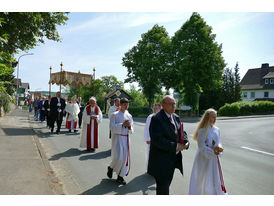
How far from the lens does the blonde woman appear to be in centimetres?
402

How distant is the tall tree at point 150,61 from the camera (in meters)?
40.1

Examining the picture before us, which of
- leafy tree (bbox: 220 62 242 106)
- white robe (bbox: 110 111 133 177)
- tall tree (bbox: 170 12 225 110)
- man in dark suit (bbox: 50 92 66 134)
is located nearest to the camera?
white robe (bbox: 110 111 133 177)

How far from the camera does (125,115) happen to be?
561cm

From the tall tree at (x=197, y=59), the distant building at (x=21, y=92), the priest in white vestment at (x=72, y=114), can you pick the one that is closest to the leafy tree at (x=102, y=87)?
the distant building at (x=21, y=92)

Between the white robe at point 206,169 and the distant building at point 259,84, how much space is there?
196 ft

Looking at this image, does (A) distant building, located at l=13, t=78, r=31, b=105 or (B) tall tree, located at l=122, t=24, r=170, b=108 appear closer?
(B) tall tree, located at l=122, t=24, r=170, b=108

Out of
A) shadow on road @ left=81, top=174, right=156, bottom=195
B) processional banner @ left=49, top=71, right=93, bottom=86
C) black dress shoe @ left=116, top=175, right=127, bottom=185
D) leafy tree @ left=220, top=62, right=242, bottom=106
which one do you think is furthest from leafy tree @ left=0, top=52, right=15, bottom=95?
leafy tree @ left=220, top=62, right=242, bottom=106

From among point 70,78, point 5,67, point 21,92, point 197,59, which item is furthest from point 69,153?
point 21,92

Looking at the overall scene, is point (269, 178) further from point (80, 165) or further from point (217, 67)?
point (217, 67)

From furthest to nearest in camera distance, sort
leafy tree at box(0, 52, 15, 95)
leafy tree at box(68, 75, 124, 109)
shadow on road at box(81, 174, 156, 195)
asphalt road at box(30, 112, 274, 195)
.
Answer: leafy tree at box(68, 75, 124, 109) < leafy tree at box(0, 52, 15, 95) < asphalt road at box(30, 112, 274, 195) < shadow on road at box(81, 174, 156, 195)

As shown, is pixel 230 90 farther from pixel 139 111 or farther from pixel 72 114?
pixel 72 114

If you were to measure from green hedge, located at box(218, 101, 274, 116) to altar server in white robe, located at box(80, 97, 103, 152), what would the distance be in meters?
29.3

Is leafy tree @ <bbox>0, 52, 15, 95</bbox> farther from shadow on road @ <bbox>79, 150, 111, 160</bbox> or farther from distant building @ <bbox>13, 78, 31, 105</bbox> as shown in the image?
distant building @ <bbox>13, 78, 31, 105</bbox>

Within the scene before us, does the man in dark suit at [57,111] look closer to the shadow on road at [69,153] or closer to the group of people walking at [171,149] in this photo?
the shadow on road at [69,153]
